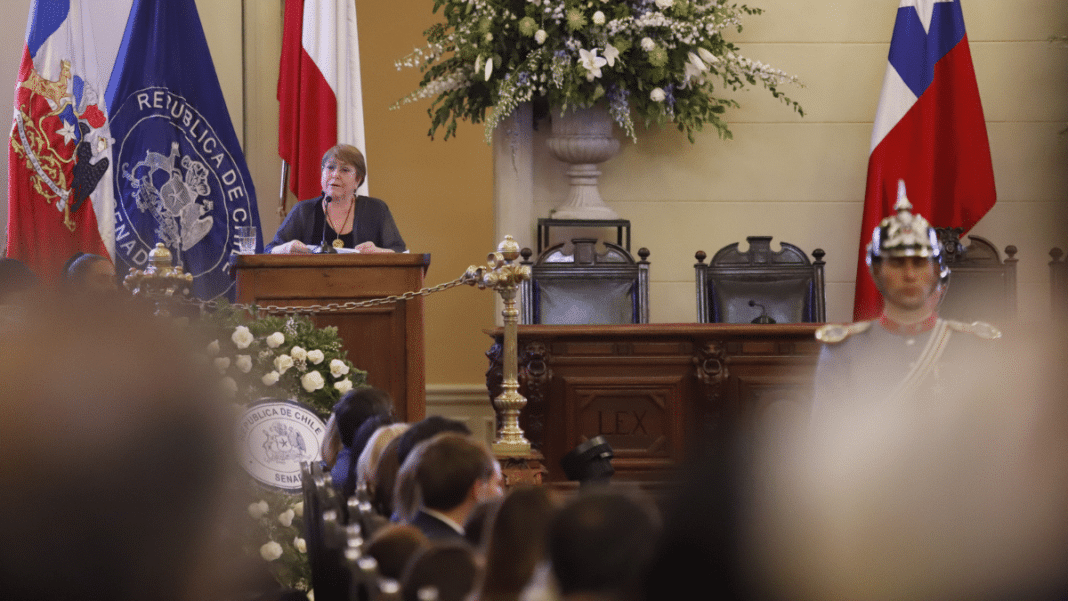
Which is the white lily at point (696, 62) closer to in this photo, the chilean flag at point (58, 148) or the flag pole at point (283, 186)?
the flag pole at point (283, 186)

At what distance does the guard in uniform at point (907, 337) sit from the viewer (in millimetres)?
2590

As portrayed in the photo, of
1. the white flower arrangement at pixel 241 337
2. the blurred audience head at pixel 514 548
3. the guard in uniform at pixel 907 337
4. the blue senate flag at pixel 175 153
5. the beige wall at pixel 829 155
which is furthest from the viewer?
the beige wall at pixel 829 155

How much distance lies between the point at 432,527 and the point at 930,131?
5.44 m

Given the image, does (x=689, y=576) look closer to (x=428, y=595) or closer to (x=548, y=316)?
(x=428, y=595)

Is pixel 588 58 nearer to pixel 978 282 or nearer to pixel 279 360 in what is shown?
pixel 978 282

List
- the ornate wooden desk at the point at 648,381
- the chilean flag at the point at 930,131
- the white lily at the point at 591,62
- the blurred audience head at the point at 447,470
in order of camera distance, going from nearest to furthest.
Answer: the blurred audience head at the point at 447,470 < the ornate wooden desk at the point at 648,381 < the white lily at the point at 591,62 < the chilean flag at the point at 930,131

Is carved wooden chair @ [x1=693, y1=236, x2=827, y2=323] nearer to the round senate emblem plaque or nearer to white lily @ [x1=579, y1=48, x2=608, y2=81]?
white lily @ [x1=579, y1=48, x2=608, y2=81]

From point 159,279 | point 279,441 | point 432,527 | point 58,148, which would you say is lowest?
point 279,441

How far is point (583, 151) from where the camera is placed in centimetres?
636

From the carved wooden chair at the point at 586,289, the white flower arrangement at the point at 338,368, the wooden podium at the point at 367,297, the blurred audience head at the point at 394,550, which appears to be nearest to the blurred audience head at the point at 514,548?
the blurred audience head at the point at 394,550

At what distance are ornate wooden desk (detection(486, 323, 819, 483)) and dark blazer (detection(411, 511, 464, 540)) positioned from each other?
310cm

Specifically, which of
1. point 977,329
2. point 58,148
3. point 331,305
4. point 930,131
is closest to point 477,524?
point 977,329

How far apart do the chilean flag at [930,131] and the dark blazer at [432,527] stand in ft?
16.5

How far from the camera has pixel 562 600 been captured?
114 centimetres
